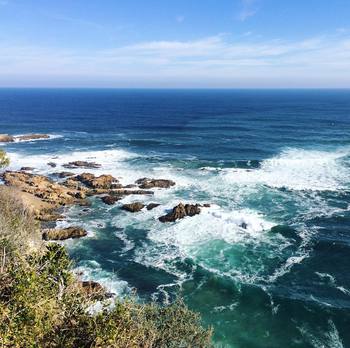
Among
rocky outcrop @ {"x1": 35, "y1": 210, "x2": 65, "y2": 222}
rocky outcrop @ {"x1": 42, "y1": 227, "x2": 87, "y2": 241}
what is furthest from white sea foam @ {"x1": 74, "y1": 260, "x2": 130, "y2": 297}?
rocky outcrop @ {"x1": 35, "y1": 210, "x2": 65, "y2": 222}

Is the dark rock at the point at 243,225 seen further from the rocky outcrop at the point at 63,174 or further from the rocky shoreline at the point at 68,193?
the rocky outcrop at the point at 63,174

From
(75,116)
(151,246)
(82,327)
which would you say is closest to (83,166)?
(151,246)

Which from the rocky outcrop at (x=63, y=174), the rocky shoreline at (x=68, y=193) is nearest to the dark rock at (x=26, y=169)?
the rocky shoreline at (x=68, y=193)

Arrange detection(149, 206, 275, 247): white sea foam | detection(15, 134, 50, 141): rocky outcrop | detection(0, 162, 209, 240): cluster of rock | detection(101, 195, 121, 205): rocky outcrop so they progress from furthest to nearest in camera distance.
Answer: detection(15, 134, 50, 141): rocky outcrop → detection(101, 195, 121, 205): rocky outcrop → detection(0, 162, 209, 240): cluster of rock → detection(149, 206, 275, 247): white sea foam

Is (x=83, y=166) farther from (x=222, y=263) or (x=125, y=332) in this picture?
(x=125, y=332)

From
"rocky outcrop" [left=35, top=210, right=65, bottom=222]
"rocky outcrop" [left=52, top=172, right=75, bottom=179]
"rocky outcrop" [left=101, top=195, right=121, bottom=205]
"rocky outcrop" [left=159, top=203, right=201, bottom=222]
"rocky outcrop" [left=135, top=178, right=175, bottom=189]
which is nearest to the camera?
"rocky outcrop" [left=159, top=203, right=201, bottom=222]

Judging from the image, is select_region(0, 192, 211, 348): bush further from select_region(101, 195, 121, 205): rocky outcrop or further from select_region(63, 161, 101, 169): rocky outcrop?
select_region(63, 161, 101, 169): rocky outcrop

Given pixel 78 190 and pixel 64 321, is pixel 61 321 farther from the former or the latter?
pixel 78 190
